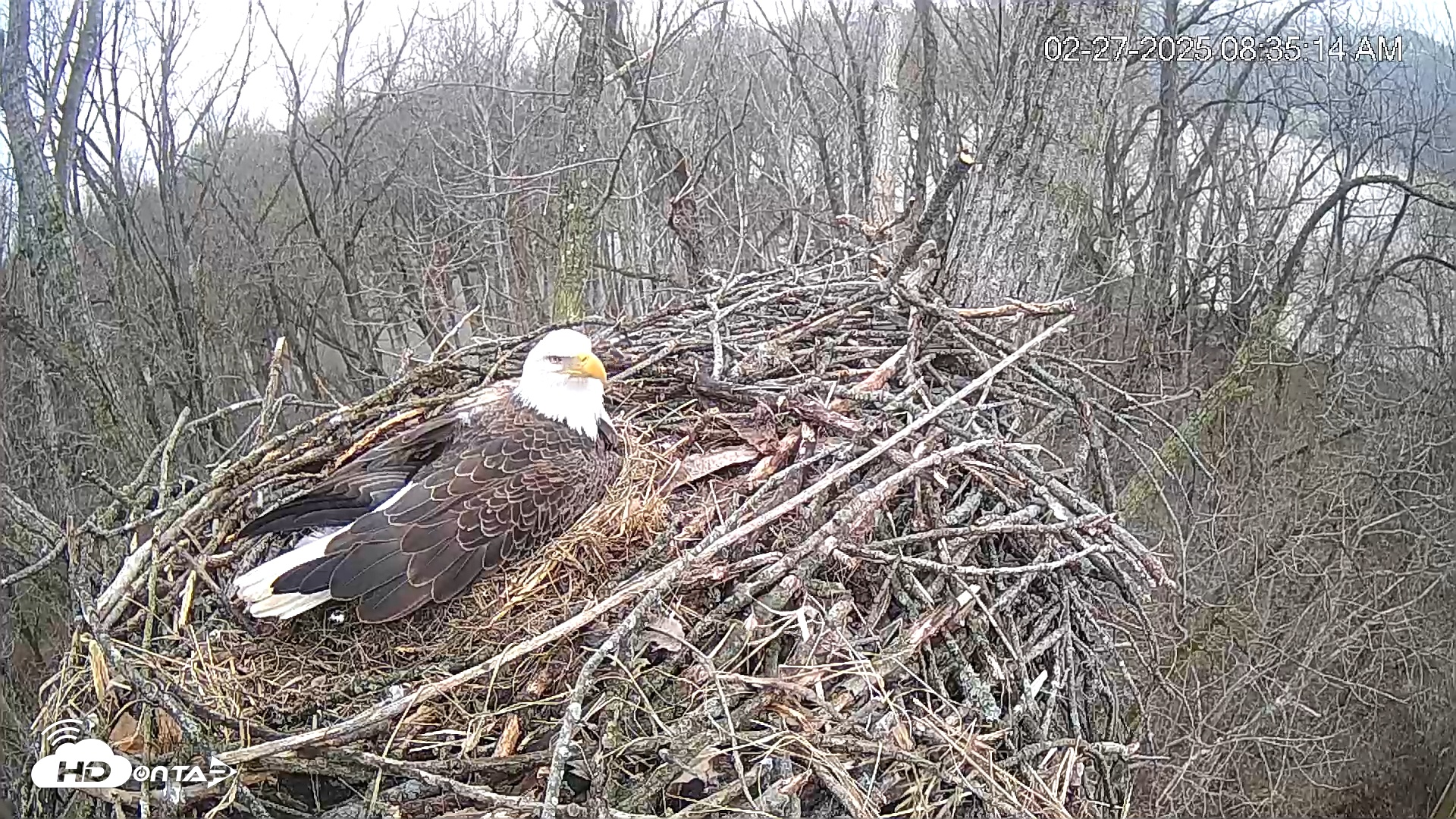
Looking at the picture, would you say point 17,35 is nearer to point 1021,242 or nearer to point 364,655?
point 364,655

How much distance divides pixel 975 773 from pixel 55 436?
4.31m

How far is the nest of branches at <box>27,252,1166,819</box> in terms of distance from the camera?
1.82m

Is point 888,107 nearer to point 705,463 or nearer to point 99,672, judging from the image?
point 705,463

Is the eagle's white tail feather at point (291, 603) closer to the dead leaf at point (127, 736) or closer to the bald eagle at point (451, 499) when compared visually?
the bald eagle at point (451, 499)

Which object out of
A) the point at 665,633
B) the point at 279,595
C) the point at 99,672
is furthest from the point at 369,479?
the point at 665,633

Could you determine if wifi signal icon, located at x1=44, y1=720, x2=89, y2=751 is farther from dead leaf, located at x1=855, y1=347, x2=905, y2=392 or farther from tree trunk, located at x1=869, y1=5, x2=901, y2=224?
tree trunk, located at x1=869, y1=5, x2=901, y2=224

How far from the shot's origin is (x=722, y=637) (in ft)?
6.77

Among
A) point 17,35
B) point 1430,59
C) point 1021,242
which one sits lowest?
point 1021,242

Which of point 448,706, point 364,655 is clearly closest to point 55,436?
point 364,655

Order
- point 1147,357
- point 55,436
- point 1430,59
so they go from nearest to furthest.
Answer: point 55,436 < point 1430,59 < point 1147,357

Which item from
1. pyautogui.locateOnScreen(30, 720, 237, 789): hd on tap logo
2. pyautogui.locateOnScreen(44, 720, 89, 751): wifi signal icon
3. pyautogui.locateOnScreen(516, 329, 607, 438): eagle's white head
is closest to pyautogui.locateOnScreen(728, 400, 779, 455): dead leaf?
pyautogui.locateOnScreen(516, 329, 607, 438): eagle's white head

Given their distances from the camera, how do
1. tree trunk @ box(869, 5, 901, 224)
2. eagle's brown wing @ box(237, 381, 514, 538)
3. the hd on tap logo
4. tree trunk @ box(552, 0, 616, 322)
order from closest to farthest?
the hd on tap logo → eagle's brown wing @ box(237, 381, 514, 538) → tree trunk @ box(552, 0, 616, 322) → tree trunk @ box(869, 5, 901, 224)

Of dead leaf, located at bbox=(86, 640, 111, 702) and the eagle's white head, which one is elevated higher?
the eagle's white head

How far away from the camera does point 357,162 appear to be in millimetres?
6664
